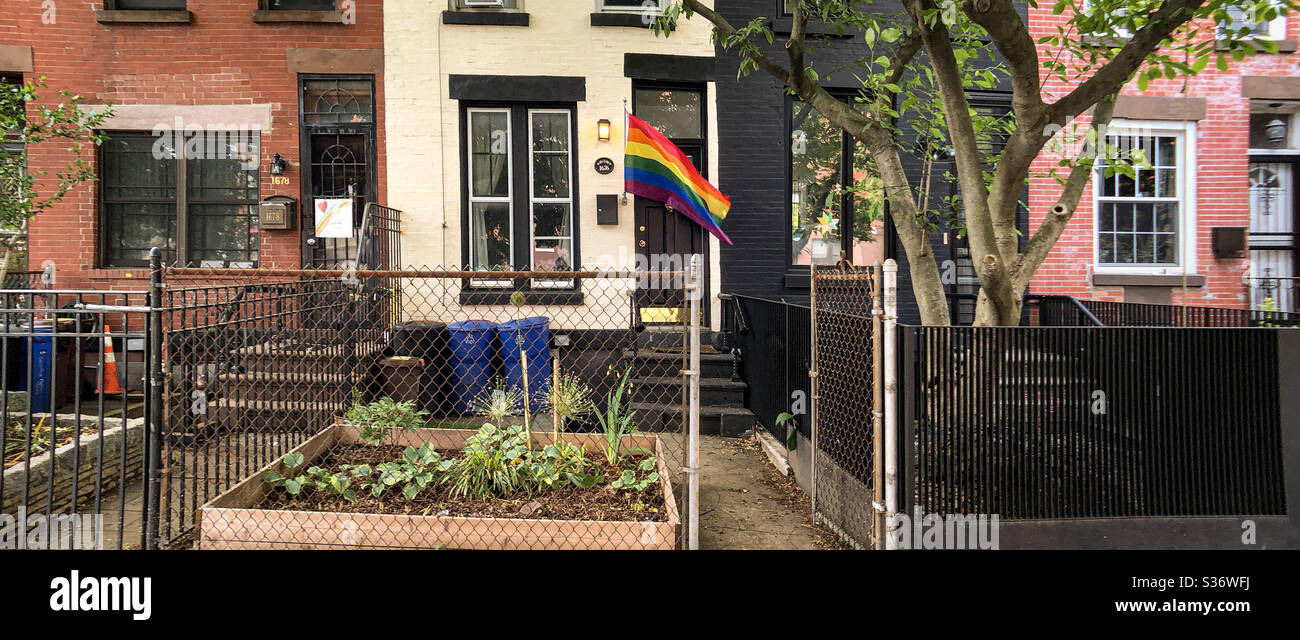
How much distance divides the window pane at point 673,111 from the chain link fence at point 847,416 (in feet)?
14.7

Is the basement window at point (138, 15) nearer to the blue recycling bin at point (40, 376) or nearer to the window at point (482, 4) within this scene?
the window at point (482, 4)

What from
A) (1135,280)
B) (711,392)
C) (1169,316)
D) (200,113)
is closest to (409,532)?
(711,392)

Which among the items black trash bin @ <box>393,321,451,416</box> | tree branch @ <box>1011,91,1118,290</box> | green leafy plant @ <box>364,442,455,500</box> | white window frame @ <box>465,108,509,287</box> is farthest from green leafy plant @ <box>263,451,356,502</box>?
tree branch @ <box>1011,91,1118,290</box>

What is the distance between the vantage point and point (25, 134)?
25.8 feet

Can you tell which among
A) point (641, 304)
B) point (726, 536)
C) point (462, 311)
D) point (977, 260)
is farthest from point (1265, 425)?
point (462, 311)

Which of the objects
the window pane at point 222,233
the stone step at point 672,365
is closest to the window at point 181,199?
the window pane at point 222,233

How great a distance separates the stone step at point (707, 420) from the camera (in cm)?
768

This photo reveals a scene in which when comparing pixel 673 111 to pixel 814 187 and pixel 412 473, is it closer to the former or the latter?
pixel 814 187

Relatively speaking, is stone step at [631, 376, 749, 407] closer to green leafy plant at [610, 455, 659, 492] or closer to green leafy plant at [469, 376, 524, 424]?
green leafy plant at [469, 376, 524, 424]

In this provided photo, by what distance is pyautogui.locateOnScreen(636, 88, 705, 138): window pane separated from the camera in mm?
9359

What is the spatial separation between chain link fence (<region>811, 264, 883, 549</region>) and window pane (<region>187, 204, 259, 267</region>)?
25.9 feet

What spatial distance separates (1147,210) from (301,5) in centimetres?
1266

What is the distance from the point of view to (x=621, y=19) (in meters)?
9.12

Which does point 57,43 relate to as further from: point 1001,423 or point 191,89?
point 1001,423
